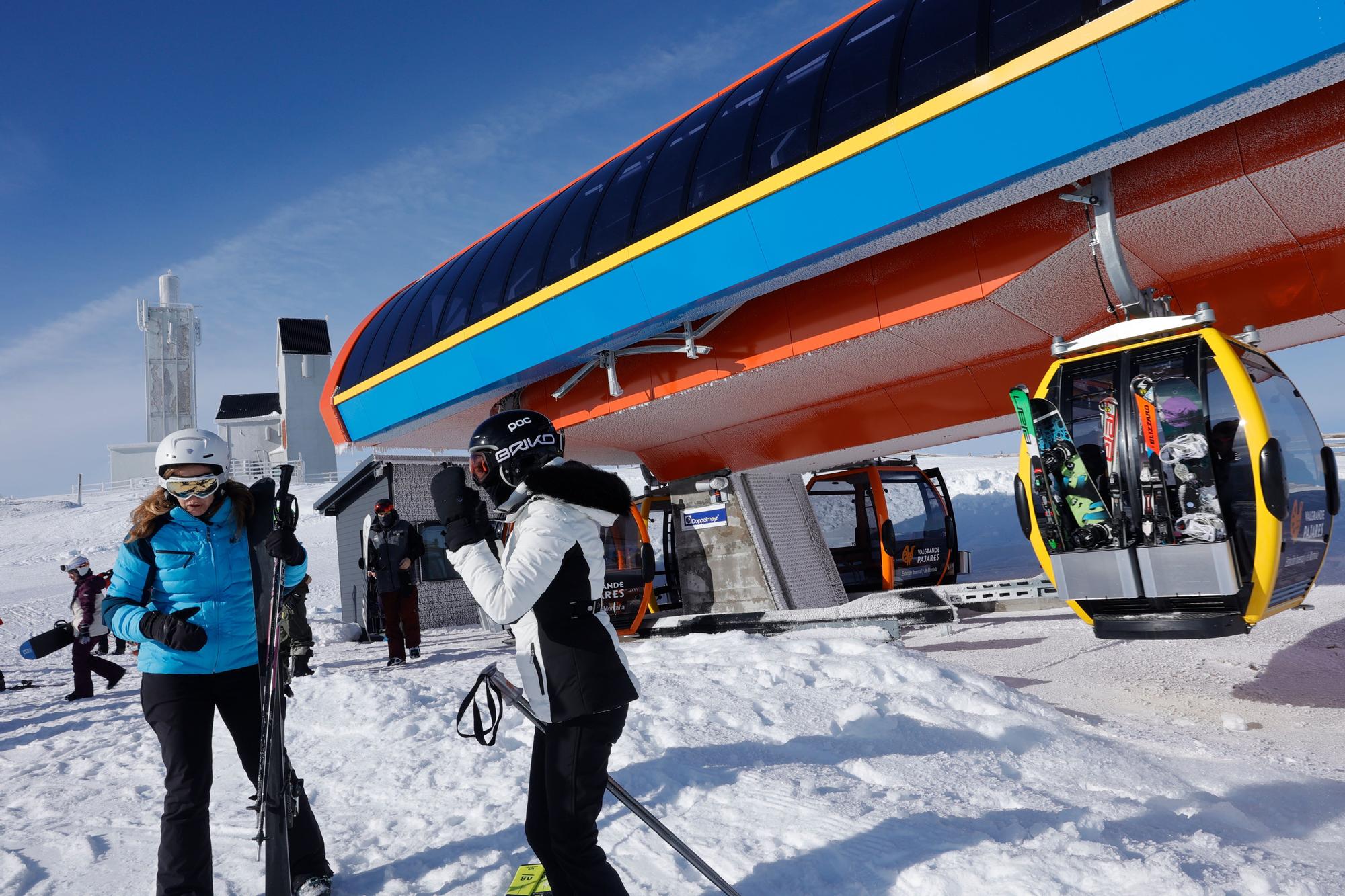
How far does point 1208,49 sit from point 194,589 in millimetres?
6071

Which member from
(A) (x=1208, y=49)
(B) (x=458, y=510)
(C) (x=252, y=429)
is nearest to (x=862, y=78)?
(A) (x=1208, y=49)

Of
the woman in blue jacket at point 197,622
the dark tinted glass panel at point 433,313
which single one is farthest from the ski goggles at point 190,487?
the dark tinted glass panel at point 433,313

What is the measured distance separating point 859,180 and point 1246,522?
3681mm

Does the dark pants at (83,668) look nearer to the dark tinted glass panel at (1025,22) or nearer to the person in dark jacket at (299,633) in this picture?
the person in dark jacket at (299,633)

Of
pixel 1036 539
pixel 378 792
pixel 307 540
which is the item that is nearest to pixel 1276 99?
pixel 1036 539

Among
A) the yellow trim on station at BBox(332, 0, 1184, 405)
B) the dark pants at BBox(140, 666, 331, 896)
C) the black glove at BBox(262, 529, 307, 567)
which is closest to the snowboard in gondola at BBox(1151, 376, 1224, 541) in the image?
A: the yellow trim on station at BBox(332, 0, 1184, 405)

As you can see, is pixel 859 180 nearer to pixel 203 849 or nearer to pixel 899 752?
pixel 899 752

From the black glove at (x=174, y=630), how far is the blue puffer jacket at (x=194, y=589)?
0.05 m

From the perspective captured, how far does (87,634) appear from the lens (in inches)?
369

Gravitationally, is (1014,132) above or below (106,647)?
above

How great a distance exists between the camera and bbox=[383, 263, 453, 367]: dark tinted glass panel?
1186 centimetres

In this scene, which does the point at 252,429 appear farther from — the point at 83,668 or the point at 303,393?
the point at 83,668

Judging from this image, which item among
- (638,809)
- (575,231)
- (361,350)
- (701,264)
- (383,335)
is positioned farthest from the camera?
(361,350)

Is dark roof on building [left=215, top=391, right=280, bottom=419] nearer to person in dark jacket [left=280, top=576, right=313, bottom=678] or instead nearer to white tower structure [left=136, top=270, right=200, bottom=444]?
white tower structure [left=136, top=270, right=200, bottom=444]
